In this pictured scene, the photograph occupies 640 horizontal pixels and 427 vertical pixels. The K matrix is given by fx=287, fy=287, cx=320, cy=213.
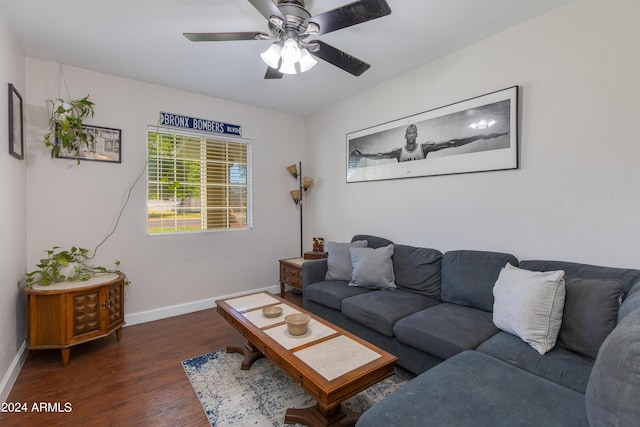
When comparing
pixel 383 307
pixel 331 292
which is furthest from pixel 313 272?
pixel 383 307

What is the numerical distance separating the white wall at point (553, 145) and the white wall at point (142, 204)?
6.41 feet

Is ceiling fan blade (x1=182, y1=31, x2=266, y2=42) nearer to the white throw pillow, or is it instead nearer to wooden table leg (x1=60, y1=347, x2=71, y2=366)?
the white throw pillow

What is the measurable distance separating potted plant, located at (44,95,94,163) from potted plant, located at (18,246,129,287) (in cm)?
89

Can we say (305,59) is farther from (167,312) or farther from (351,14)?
(167,312)

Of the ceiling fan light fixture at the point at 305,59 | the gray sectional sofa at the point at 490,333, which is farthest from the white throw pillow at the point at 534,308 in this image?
the ceiling fan light fixture at the point at 305,59

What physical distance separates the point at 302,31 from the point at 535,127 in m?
1.81

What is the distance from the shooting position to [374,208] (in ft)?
11.0

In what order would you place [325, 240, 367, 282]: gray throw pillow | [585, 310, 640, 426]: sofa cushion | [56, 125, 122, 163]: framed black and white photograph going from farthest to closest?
[325, 240, 367, 282]: gray throw pillow → [56, 125, 122, 163]: framed black and white photograph → [585, 310, 640, 426]: sofa cushion

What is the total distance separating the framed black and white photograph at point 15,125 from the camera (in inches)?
82.4

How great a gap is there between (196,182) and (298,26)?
7.82ft

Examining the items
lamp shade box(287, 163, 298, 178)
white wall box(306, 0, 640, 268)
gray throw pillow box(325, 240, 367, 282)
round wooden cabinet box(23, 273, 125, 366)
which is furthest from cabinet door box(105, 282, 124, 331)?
white wall box(306, 0, 640, 268)

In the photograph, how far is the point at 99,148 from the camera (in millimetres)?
2885

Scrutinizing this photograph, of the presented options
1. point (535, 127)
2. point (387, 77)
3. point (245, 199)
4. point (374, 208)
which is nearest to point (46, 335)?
point (245, 199)

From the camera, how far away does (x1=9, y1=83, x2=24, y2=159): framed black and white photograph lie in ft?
6.86
